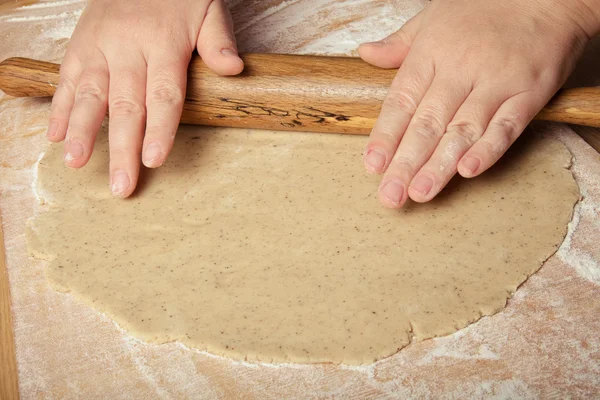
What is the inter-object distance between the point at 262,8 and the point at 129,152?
1.11 metres

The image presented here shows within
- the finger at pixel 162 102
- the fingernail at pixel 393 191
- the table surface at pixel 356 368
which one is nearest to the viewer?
the table surface at pixel 356 368

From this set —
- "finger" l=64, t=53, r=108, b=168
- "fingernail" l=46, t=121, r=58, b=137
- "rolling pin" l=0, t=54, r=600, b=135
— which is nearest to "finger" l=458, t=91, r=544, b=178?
"rolling pin" l=0, t=54, r=600, b=135

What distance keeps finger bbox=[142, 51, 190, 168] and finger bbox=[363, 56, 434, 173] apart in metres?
0.49

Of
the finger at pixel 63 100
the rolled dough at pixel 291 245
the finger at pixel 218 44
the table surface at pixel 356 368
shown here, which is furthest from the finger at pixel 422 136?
the finger at pixel 63 100

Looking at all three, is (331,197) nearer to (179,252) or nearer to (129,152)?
(179,252)

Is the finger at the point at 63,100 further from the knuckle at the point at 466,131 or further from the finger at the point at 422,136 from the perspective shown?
the knuckle at the point at 466,131

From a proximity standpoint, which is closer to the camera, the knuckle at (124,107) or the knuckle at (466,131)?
the knuckle at (466,131)

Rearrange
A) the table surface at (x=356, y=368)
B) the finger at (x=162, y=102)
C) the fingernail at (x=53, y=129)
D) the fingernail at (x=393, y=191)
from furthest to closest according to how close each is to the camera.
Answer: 1. the fingernail at (x=53, y=129)
2. the finger at (x=162, y=102)
3. the fingernail at (x=393, y=191)
4. the table surface at (x=356, y=368)

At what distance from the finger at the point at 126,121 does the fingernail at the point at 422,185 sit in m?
0.67

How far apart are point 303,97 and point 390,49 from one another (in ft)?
0.87

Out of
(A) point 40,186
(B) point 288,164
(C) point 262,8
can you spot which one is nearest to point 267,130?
(B) point 288,164

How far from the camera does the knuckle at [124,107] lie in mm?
1479

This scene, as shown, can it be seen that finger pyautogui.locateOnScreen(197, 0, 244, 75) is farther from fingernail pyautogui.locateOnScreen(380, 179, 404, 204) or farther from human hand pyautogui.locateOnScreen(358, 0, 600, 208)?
fingernail pyautogui.locateOnScreen(380, 179, 404, 204)

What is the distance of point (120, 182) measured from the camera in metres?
1.43
